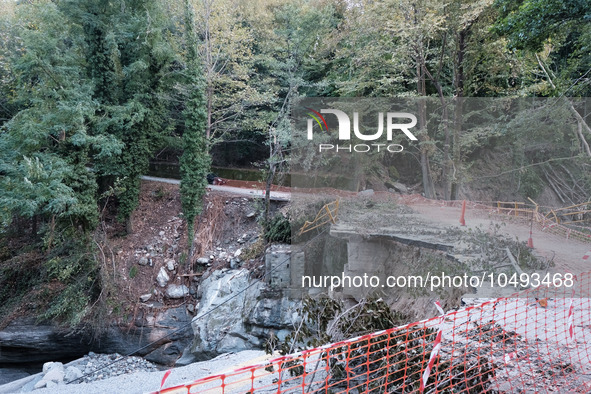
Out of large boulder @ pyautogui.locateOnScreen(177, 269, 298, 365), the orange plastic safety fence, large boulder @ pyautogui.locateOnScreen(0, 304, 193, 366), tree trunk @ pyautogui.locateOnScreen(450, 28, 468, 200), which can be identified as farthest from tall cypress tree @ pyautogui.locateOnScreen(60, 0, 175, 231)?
the orange plastic safety fence

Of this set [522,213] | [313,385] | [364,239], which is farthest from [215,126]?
[313,385]

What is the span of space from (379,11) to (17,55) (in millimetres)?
11386

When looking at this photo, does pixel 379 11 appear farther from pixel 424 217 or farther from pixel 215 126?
pixel 215 126

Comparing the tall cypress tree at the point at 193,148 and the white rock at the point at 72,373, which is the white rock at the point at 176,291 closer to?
the tall cypress tree at the point at 193,148

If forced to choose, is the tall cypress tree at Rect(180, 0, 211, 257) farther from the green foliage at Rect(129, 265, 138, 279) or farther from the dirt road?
the dirt road

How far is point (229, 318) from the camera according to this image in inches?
360

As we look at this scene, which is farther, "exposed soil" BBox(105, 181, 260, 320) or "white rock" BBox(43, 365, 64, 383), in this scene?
"exposed soil" BBox(105, 181, 260, 320)

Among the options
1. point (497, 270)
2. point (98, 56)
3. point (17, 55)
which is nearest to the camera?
point (497, 270)

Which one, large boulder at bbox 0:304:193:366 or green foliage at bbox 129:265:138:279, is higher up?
green foliage at bbox 129:265:138:279

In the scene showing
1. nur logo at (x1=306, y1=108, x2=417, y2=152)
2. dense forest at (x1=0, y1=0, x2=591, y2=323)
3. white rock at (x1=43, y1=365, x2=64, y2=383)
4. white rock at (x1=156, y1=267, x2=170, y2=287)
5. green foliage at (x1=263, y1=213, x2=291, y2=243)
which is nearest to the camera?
nur logo at (x1=306, y1=108, x2=417, y2=152)

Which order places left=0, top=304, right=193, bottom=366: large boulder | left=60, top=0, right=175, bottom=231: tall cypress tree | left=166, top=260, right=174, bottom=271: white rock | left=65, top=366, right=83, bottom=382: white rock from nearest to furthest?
1. left=65, top=366, right=83, bottom=382: white rock
2. left=0, top=304, right=193, bottom=366: large boulder
3. left=60, top=0, right=175, bottom=231: tall cypress tree
4. left=166, top=260, right=174, bottom=271: white rock

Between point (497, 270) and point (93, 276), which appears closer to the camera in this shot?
point (497, 270)

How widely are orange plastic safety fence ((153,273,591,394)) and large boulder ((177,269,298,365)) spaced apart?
4224 millimetres

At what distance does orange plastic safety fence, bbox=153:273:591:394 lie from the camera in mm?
3123
